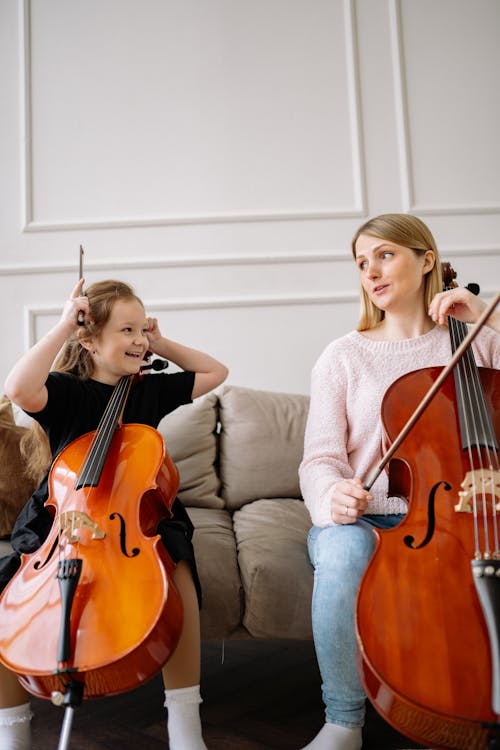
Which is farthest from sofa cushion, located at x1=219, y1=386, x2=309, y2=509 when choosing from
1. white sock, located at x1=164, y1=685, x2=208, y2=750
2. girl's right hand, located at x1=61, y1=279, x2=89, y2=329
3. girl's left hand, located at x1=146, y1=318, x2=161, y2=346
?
white sock, located at x1=164, y1=685, x2=208, y2=750

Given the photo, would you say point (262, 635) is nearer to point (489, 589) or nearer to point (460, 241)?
point (489, 589)

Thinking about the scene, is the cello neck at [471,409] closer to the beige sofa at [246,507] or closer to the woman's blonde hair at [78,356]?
the beige sofa at [246,507]

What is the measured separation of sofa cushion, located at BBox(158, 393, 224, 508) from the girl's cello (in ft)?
2.14

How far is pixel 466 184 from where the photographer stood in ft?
7.79

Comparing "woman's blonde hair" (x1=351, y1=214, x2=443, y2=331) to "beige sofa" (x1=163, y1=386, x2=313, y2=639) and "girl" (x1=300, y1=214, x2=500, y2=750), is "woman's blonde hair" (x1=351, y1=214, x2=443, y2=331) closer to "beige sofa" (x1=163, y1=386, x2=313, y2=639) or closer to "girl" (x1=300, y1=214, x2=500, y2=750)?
"girl" (x1=300, y1=214, x2=500, y2=750)

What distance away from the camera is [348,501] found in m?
1.08

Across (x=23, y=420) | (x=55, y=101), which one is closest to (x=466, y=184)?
(x=55, y=101)

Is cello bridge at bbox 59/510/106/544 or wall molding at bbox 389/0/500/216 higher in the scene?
wall molding at bbox 389/0/500/216

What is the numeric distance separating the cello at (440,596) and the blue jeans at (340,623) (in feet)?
0.50

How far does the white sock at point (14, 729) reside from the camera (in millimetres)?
1062

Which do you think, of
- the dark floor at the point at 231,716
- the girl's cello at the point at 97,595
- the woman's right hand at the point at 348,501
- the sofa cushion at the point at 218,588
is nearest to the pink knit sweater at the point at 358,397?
the woman's right hand at the point at 348,501

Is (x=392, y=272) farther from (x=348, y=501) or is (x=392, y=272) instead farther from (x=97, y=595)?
(x=97, y=595)

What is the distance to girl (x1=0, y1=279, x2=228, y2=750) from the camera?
1.09 meters

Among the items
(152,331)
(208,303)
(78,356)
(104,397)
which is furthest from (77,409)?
(208,303)
